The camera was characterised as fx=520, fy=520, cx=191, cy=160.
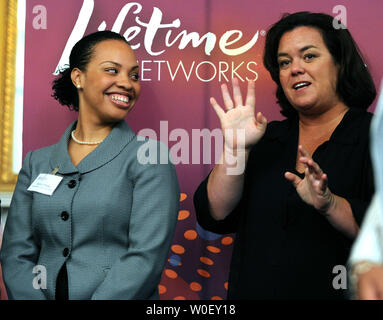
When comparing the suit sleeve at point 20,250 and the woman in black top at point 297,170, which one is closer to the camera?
the woman in black top at point 297,170

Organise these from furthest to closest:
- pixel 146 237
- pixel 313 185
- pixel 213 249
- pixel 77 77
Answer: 1. pixel 213 249
2. pixel 77 77
3. pixel 146 237
4. pixel 313 185

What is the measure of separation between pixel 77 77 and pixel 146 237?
0.72 meters

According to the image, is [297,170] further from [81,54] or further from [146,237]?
[81,54]

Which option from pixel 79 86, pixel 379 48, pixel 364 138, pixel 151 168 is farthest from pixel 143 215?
pixel 379 48

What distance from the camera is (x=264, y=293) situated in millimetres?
1717

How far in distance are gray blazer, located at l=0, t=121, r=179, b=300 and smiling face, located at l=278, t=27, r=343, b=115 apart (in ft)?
1.67

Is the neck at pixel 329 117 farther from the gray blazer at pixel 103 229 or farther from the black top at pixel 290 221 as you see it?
the gray blazer at pixel 103 229

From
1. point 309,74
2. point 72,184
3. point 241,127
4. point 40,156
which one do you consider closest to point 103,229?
point 72,184

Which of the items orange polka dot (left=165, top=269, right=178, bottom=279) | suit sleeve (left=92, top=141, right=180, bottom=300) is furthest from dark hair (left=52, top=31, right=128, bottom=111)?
orange polka dot (left=165, top=269, right=178, bottom=279)

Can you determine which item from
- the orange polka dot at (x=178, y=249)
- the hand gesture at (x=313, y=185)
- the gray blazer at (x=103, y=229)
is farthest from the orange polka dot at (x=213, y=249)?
the hand gesture at (x=313, y=185)

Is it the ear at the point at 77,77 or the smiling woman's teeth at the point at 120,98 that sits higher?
the ear at the point at 77,77

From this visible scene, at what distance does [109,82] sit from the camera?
1.91 metres

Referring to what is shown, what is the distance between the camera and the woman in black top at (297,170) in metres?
1.65

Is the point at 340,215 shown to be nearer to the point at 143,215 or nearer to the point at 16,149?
the point at 143,215
